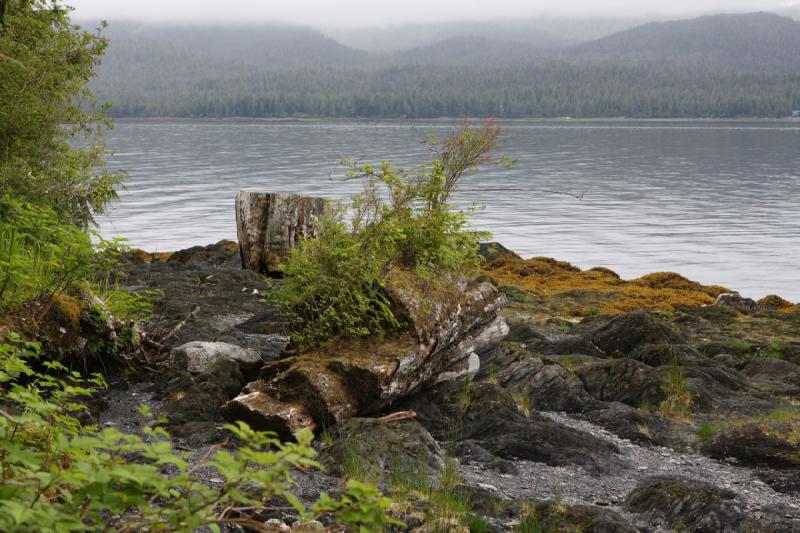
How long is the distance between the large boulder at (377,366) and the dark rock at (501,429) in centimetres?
31

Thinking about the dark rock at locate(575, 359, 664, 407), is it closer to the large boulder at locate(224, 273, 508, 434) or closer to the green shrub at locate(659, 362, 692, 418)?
the green shrub at locate(659, 362, 692, 418)

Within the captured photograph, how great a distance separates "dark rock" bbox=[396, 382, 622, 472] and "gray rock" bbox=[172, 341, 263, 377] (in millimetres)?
1960

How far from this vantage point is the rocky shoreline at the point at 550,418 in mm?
7504

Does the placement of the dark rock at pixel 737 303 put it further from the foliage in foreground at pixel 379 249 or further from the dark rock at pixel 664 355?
the foliage in foreground at pixel 379 249

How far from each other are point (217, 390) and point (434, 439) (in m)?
2.47

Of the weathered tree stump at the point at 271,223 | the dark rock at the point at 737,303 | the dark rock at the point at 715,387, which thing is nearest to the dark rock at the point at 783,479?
the dark rock at the point at 715,387

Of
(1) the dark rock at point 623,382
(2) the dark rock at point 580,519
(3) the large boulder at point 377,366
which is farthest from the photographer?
(1) the dark rock at point 623,382

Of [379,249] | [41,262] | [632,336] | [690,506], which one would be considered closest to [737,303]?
[632,336]

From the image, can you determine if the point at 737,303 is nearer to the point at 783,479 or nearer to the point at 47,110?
the point at 783,479

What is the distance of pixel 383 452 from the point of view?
7.91 metres

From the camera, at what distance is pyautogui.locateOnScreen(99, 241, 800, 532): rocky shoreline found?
7504 mm

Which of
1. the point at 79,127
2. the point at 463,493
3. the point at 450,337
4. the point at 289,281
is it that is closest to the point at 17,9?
the point at 79,127

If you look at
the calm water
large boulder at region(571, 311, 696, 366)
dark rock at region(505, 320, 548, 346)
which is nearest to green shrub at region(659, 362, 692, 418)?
large boulder at region(571, 311, 696, 366)

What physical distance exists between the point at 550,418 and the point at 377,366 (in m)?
2.79
